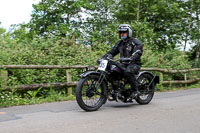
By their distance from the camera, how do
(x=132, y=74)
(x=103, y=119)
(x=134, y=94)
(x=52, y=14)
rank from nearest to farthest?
(x=103, y=119)
(x=132, y=74)
(x=134, y=94)
(x=52, y=14)

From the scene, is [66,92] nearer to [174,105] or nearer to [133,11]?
[174,105]

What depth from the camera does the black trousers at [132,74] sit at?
21.4 feet

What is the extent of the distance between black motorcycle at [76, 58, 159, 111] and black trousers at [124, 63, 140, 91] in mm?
118

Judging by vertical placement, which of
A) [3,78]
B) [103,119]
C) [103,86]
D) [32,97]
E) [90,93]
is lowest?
[103,119]

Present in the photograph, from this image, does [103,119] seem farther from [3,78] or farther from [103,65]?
[3,78]

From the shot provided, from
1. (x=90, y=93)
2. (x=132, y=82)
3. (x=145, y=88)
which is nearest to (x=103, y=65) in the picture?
(x=90, y=93)

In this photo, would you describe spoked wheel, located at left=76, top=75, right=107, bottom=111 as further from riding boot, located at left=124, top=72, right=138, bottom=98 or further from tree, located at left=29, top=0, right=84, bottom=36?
tree, located at left=29, top=0, right=84, bottom=36

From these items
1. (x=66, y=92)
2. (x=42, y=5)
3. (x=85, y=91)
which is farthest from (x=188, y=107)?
(x=42, y=5)

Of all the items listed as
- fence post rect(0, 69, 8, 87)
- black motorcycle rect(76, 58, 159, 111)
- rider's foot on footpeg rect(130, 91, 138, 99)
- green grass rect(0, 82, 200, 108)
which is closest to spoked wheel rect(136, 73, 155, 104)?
black motorcycle rect(76, 58, 159, 111)

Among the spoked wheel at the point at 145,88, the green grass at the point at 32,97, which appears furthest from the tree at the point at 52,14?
the spoked wheel at the point at 145,88

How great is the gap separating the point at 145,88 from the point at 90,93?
1.85 m

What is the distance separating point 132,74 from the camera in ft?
21.7

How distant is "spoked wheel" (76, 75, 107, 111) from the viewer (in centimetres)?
600

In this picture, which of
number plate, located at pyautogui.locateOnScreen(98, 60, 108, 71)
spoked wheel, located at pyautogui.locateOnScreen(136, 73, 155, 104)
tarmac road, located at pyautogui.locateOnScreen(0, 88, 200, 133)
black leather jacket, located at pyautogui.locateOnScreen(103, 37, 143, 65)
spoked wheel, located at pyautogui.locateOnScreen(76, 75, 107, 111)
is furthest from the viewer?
spoked wheel, located at pyautogui.locateOnScreen(136, 73, 155, 104)
